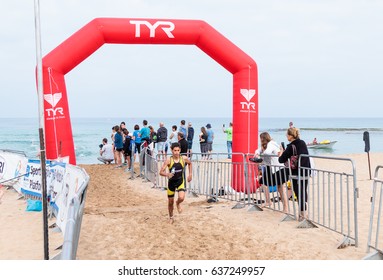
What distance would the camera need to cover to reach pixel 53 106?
11.8 metres

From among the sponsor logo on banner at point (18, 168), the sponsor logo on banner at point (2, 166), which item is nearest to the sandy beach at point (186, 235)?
the sponsor logo on banner at point (18, 168)

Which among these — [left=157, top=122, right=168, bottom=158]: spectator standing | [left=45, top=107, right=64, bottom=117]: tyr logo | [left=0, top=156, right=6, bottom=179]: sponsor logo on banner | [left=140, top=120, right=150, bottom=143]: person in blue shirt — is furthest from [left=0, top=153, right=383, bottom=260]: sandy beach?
[left=157, top=122, right=168, bottom=158]: spectator standing

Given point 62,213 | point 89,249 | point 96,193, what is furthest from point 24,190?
point 89,249

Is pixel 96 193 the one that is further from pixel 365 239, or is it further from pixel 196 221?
pixel 365 239

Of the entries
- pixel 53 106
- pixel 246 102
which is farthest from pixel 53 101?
pixel 246 102

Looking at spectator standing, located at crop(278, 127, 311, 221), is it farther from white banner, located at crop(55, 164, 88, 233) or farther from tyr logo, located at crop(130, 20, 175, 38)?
tyr logo, located at crop(130, 20, 175, 38)

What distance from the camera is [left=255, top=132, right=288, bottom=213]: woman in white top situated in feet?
26.8

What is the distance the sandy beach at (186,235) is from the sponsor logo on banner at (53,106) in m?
2.72

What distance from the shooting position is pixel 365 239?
6.66m

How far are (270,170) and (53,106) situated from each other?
21.0 ft

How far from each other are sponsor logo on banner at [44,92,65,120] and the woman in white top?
19.0ft

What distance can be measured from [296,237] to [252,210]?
2.15 metres

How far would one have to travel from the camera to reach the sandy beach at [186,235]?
6.14 meters

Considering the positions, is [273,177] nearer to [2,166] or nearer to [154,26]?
[154,26]
